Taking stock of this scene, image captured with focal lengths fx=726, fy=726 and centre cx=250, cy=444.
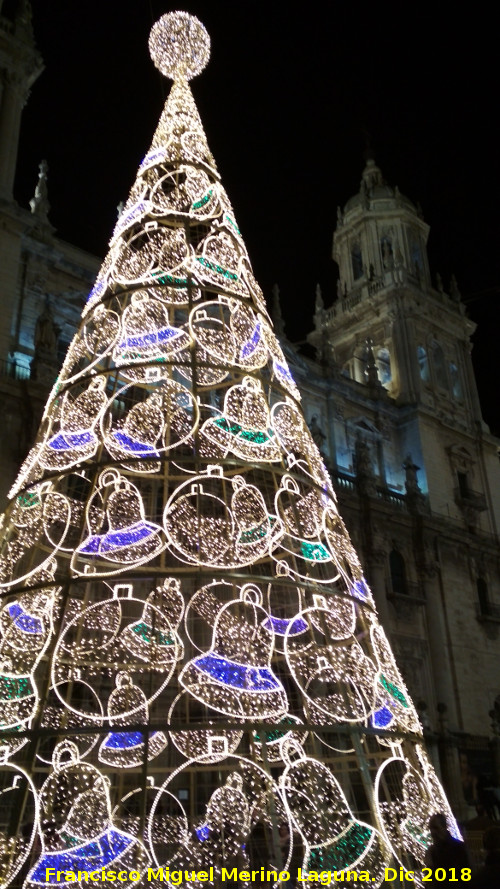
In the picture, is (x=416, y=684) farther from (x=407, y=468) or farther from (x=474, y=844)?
(x=474, y=844)

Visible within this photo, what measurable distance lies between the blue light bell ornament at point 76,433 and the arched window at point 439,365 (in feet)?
86.5

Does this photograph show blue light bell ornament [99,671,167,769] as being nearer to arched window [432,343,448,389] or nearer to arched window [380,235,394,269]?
arched window [432,343,448,389]

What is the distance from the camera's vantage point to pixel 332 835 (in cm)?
428

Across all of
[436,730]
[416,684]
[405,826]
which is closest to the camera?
[405,826]

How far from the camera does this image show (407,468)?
25438mm

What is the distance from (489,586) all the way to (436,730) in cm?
779

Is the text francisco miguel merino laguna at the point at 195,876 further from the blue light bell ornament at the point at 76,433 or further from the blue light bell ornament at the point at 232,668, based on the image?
the blue light bell ornament at the point at 76,433

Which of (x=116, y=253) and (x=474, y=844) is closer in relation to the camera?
(x=116, y=253)

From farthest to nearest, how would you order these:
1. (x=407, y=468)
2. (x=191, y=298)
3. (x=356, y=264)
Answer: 1. (x=356, y=264)
2. (x=407, y=468)
3. (x=191, y=298)

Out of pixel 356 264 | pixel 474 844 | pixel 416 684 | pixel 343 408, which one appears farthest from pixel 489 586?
pixel 474 844

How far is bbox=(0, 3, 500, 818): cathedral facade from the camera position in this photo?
1809cm

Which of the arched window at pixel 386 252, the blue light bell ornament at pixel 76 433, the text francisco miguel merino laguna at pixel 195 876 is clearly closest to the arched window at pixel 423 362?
the arched window at pixel 386 252

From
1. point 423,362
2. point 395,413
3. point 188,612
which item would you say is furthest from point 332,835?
point 423,362

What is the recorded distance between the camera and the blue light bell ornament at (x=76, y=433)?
5602mm
